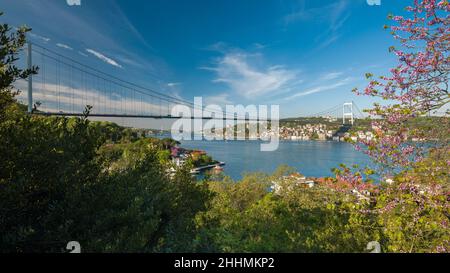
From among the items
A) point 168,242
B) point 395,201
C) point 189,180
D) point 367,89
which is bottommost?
point 168,242

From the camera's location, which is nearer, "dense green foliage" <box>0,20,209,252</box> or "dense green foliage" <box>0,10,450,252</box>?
"dense green foliage" <box>0,10,450,252</box>

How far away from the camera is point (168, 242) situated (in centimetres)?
350

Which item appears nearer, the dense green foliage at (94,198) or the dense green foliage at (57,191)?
the dense green foliage at (94,198)

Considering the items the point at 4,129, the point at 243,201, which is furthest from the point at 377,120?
the point at 243,201
